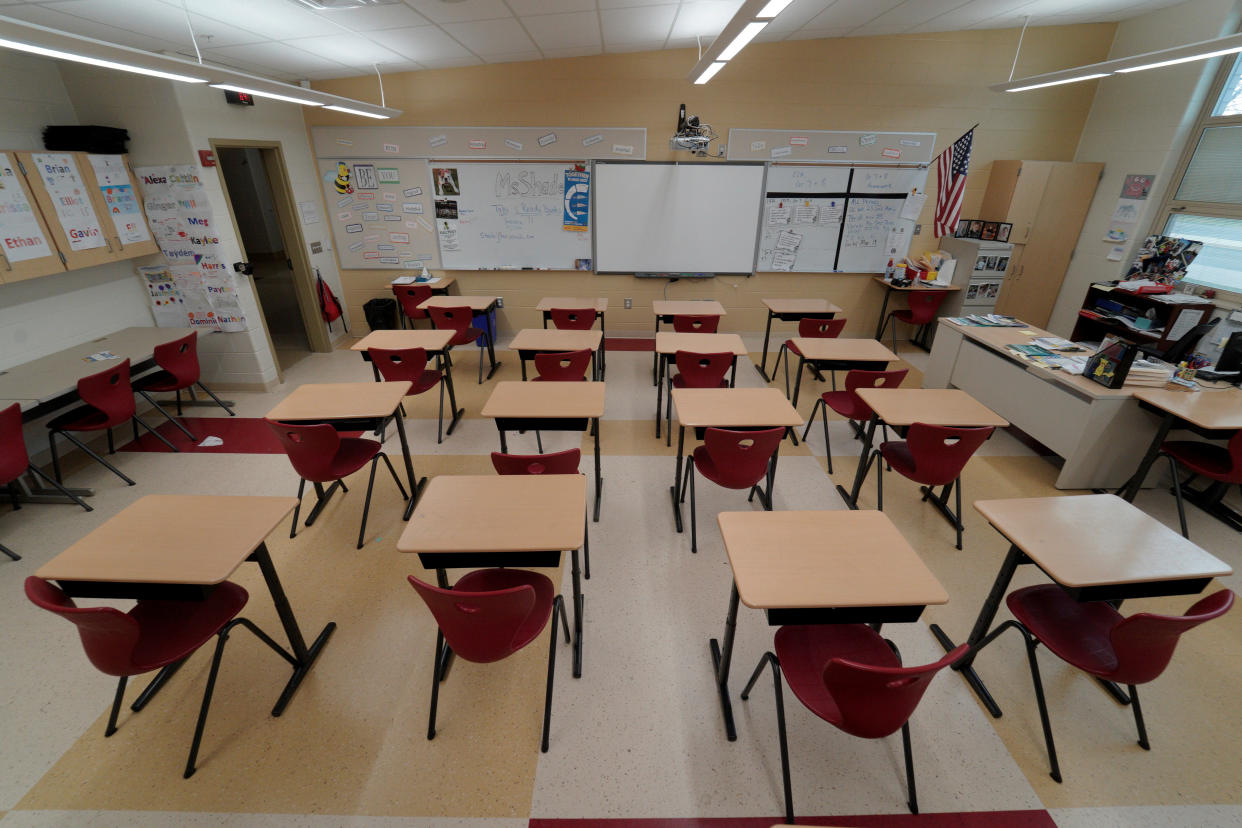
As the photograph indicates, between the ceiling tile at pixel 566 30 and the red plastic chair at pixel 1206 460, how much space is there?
4.89 metres

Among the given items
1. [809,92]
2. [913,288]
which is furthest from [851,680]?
[809,92]

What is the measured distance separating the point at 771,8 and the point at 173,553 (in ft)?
11.1

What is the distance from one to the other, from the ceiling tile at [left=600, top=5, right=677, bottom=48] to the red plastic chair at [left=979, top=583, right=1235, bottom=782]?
173 inches

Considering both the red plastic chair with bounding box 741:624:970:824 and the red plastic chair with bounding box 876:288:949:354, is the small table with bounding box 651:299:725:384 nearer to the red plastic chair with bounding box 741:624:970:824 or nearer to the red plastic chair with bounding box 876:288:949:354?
the red plastic chair with bounding box 876:288:949:354

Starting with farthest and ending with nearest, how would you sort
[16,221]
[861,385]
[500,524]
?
[861,385], [16,221], [500,524]

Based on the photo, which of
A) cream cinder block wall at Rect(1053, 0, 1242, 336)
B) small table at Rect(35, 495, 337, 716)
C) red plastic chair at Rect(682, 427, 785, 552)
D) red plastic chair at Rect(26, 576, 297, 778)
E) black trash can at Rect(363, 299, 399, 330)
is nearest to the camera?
red plastic chair at Rect(26, 576, 297, 778)

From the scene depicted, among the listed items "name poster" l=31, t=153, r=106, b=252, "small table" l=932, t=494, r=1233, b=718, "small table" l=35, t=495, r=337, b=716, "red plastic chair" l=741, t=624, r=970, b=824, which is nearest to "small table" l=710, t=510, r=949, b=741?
"red plastic chair" l=741, t=624, r=970, b=824

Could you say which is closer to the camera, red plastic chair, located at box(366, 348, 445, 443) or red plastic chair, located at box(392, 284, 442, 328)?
red plastic chair, located at box(366, 348, 445, 443)

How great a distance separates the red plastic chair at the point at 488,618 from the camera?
61.2 inches

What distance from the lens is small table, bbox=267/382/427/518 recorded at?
2848 millimetres

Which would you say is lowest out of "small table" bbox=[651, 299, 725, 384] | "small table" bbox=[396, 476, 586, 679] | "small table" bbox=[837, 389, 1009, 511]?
"small table" bbox=[396, 476, 586, 679]

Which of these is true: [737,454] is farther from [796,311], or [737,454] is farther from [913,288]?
[913,288]

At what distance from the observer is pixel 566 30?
412 cm

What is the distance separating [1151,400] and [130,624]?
504cm
